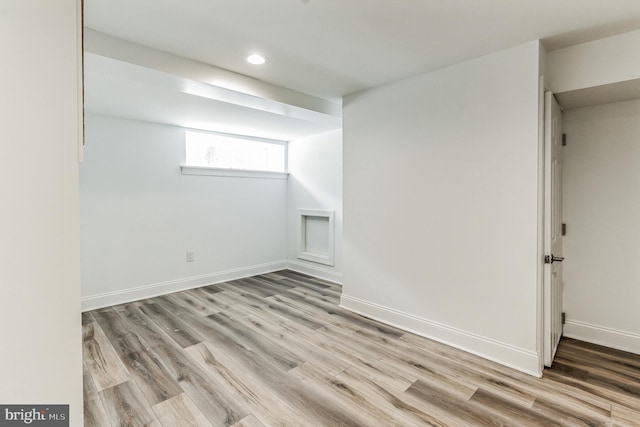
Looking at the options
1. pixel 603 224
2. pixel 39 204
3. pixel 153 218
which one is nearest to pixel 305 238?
pixel 153 218

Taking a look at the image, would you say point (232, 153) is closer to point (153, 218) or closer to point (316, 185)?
point (316, 185)

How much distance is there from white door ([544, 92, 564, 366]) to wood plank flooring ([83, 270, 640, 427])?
0.80 ft

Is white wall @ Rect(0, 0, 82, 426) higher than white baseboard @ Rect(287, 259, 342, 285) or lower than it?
higher

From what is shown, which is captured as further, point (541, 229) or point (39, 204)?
point (541, 229)

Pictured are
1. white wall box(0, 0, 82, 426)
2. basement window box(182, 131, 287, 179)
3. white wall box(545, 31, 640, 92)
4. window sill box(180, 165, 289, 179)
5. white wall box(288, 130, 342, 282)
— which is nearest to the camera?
white wall box(0, 0, 82, 426)

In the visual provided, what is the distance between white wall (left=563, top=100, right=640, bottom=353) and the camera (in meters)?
2.43

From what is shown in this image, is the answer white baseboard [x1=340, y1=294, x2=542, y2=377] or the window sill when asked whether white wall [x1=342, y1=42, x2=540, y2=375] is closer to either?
white baseboard [x1=340, y1=294, x2=542, y2=377]

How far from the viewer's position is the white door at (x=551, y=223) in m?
2.15

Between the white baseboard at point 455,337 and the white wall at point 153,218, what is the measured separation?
216cm

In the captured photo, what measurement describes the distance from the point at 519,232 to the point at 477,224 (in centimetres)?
29

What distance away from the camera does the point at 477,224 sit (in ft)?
7.92

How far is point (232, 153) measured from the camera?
15.7 ft

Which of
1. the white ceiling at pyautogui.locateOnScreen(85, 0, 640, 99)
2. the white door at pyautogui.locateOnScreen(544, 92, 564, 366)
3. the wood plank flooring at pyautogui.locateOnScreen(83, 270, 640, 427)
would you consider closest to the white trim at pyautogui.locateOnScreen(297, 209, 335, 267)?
the wood plank flooring at pyautogui.locateOnScreen(83, 270, 640, 427)

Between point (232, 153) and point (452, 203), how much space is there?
3389 millimetres
